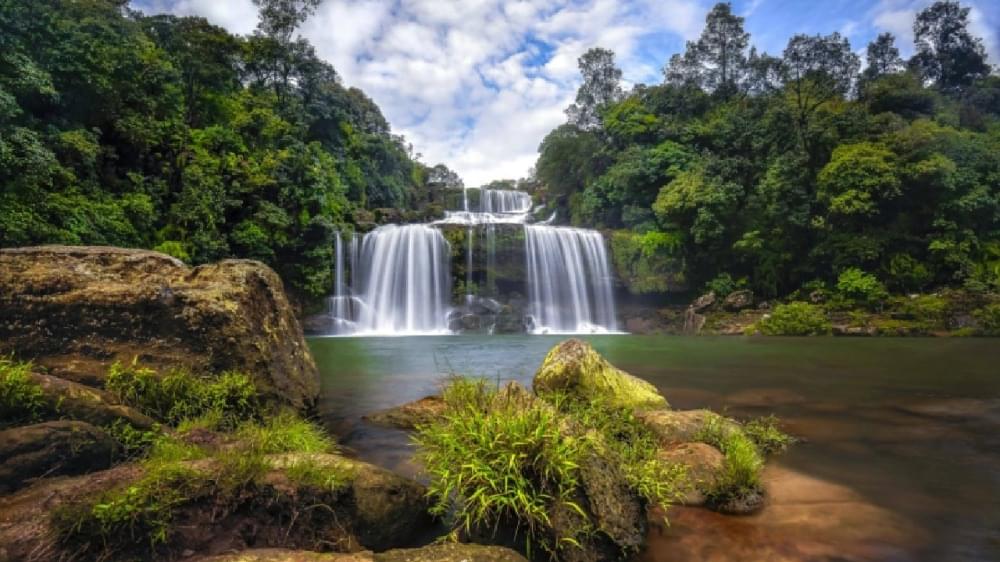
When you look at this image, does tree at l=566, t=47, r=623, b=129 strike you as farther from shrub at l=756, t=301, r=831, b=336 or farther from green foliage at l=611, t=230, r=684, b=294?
shrub at l=756, t=301, r=831, b=336

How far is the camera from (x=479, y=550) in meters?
2.45

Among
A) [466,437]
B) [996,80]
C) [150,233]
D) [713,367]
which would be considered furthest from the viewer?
[996,80]

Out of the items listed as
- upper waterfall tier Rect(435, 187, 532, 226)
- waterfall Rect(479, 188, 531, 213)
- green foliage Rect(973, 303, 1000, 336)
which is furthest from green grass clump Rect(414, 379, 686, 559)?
waterfall Rect(479, 188, 531, 213)

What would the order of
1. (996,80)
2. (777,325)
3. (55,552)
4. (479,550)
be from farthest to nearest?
(996,80) < (777,325) < (479,550) < (55,552)

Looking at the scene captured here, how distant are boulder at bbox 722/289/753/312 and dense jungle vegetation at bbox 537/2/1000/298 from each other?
75 centimetres

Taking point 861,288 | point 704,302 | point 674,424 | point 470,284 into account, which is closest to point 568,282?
point 470,284

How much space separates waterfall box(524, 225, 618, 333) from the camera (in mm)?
24922

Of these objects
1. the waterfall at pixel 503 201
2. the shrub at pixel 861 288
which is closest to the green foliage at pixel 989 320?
the shrub at pixel 861 288

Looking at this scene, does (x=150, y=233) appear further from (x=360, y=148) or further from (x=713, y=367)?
(x=713, y=367)

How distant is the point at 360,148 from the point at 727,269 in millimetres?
22283

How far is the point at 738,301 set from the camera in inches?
884

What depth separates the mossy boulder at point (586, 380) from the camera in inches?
228

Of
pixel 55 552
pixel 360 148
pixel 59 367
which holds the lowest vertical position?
pixel 55 552

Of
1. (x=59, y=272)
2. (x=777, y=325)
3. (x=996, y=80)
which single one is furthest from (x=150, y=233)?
(x=996, y=80)
